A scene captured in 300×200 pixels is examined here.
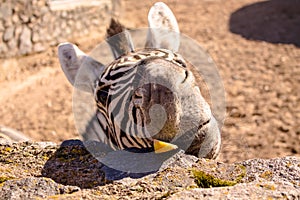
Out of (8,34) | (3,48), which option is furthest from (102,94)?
(8,34)

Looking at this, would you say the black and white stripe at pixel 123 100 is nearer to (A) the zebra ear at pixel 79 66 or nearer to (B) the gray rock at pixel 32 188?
(A) the zebra ear at pixel 79 66

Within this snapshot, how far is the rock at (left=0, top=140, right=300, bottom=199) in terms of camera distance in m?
1.32

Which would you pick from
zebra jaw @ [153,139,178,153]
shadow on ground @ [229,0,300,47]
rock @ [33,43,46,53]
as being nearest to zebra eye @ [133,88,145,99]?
zebra jaw @ [153,139,178,153]

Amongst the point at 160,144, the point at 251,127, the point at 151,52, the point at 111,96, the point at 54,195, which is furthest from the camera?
the point at 251,127

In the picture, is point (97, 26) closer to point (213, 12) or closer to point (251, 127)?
point (213, 12)

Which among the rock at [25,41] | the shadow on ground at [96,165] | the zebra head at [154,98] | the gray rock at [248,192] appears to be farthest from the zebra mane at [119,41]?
the rock at [25,41]

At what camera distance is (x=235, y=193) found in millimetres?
1294

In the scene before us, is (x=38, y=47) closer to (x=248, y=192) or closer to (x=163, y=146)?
(x=163, y=146)

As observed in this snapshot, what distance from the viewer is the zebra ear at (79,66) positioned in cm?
239

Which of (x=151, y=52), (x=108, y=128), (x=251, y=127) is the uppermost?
(x=151, y=52)

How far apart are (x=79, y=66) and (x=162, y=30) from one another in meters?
0.46

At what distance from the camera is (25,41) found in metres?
8.34

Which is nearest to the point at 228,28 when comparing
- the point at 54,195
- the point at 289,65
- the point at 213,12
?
the point at 213,12

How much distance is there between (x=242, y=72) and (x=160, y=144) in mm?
6060
